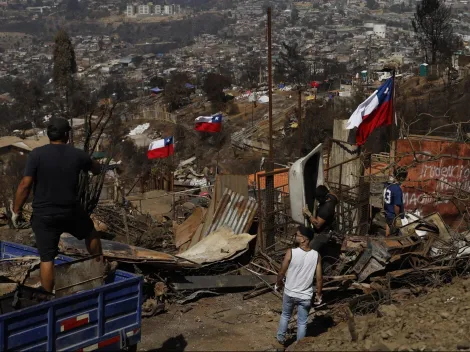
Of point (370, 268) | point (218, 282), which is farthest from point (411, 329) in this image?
point (218, 282)

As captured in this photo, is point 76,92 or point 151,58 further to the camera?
point 151,58

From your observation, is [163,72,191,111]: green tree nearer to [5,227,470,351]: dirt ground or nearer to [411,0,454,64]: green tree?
[411,0,454,64]: green tree

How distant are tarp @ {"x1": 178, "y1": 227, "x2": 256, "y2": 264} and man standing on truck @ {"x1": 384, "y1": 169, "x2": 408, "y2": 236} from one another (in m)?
1.70

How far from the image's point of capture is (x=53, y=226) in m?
5.20

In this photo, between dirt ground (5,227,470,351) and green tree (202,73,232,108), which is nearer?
dirt ground (5,227,470,351)

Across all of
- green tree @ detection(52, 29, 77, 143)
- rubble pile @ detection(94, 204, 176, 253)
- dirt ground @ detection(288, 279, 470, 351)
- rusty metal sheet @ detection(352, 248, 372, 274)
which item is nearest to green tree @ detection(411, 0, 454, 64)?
green tree @ detection(52, 29, 77, 143)

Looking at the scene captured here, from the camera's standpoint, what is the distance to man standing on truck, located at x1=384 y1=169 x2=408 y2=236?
322 inches

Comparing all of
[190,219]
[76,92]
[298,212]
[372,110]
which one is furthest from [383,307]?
Result: [76,92]

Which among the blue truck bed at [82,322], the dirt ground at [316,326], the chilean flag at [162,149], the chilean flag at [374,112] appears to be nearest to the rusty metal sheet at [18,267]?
the blue truck bed at [82,322]

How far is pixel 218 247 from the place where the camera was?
8070mm

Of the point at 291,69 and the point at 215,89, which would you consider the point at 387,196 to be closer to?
the point at 215,89

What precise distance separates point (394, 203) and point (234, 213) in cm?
206

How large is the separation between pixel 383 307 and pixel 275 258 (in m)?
2.08

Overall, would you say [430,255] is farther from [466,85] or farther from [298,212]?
[466,85]
